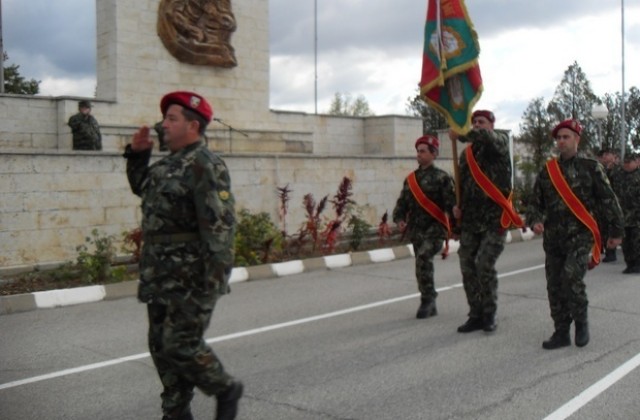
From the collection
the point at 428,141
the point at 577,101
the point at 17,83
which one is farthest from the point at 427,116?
the point at 428,141

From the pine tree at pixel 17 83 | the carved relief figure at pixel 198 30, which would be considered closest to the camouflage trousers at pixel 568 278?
the carved relief figure at pixel 198 30

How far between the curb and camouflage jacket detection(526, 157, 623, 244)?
2319 mm

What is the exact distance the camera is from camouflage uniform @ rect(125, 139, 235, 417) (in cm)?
397

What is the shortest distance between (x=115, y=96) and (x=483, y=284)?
11.6 metres

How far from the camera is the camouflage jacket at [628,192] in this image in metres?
12.2

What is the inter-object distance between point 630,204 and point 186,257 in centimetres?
1003

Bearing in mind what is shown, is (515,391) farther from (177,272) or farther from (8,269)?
(8,269)

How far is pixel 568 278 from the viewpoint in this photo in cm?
638

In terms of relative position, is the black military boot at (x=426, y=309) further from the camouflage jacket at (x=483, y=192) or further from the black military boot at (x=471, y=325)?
the camouflage jacket at (x=483, y=192)

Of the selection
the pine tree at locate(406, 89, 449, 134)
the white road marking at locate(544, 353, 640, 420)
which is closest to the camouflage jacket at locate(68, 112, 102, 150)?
the white road marking at locate(544, 353, 640, 420)

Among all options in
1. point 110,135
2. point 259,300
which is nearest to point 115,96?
point 110,135

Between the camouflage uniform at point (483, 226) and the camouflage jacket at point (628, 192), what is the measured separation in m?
5.81

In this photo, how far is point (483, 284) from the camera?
7027 mm

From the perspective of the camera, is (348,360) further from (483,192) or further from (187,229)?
(187,229)
